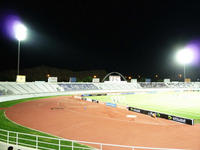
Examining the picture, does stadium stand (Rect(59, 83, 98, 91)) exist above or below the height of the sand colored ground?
above

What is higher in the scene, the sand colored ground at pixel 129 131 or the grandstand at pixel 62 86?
the grandstand at pixel 62 86

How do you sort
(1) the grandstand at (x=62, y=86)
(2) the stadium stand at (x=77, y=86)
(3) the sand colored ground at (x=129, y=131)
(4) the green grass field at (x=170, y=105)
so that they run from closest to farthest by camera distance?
(3) the sand colored ground at (x=129, y=131) < (4) the green grass field at (x=170, y=105) < (1) the grandstand at (x=62, y=86) < (2) the stadium stand at (x=77, y=86)

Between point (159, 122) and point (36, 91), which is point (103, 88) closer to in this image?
point (36, 91)

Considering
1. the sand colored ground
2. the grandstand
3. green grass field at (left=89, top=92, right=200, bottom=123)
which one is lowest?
the sand colored ground

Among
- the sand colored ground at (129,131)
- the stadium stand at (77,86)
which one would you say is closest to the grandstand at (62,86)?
the stadium stand at (77,86)

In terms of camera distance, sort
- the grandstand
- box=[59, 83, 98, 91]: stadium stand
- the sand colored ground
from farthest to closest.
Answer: box=[59, 83, 98, 91]: stadium stand → the grandstand → the sand colored ground

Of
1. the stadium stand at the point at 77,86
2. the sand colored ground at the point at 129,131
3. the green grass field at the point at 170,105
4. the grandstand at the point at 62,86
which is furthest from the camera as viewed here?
the stadium stand at the point at 77,86

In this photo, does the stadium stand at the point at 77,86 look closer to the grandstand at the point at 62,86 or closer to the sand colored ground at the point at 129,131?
the grandstand at the point at 62,86

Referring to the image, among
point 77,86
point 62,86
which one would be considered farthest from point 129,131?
point 77,86

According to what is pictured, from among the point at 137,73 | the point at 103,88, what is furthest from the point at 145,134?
the point at 137,73

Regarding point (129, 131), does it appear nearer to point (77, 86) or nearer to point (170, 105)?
point (170, 105)

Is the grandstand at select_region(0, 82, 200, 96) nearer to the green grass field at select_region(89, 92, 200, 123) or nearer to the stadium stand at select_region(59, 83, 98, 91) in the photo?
the stadium stand at select_region(59, 83, 98, 91)

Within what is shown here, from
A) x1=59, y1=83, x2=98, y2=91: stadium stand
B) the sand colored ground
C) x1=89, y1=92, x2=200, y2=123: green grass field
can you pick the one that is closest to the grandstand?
x1=59, y1=83, x2=98, y2=91: stadium stand

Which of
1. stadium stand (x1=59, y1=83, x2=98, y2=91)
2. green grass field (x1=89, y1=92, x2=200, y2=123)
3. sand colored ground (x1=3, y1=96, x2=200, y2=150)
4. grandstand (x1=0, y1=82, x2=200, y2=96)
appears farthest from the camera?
stadium stand (x1=59, y1=83, x2=98, y2=91)
